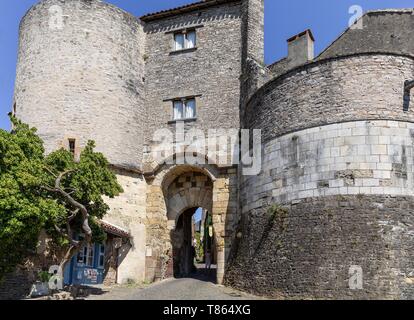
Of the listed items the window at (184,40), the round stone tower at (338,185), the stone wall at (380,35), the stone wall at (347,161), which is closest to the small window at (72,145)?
the window at (184,40)

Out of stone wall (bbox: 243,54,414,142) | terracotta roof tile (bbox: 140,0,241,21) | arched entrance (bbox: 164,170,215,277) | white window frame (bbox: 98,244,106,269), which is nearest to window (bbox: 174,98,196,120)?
arched entrance (bbox: 164,170,215,277)

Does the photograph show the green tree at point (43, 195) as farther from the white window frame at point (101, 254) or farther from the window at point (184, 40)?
the window at point (184, 40)

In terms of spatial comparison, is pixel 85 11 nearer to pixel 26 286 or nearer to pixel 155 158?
pixel 155 158

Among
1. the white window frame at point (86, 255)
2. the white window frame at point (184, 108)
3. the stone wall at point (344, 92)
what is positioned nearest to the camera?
the stone wall at point (344, 92)

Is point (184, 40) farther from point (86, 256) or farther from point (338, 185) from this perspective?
point (338, 185)

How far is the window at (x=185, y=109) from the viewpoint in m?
18.7

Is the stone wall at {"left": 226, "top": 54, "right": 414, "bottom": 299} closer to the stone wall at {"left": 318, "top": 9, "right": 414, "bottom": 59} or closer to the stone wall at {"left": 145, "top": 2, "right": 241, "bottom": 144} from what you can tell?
the stone wall at {"left": 145, "top": 2, "right": 241, "bottom": 144}

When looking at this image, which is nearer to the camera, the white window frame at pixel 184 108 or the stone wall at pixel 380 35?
the stone wall at pixel 380 35

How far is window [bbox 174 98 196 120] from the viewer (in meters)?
18.7

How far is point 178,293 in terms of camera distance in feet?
47.5

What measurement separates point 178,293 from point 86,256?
357 cm

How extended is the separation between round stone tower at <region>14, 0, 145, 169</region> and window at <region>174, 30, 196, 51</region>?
1.76 metres

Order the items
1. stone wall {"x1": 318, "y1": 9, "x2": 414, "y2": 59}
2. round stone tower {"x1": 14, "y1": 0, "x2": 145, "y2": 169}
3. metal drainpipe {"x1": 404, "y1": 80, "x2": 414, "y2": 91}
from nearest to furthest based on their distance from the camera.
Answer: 1. metal drainpipe {"x1": 404, "y1": 80, "x2": 414, "y2": 91}
2. round stone tower {"x1": 14, "y1": 0, "x2": 145, "y2": 169}
3. stone wall {"x1": 318, "y1": 9, "x2": 414, "y2": 59}

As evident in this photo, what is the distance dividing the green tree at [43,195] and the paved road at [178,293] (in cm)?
177
